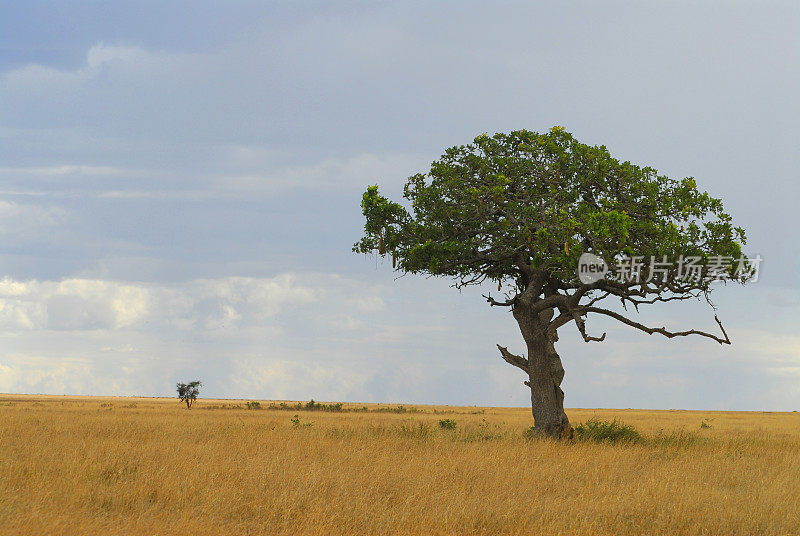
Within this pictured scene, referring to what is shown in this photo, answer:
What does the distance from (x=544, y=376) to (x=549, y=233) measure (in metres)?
5.71

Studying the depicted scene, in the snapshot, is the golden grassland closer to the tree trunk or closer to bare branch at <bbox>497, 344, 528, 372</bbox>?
the tree trunk

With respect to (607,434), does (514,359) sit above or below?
above

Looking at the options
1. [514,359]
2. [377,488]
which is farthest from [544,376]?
[377,488]

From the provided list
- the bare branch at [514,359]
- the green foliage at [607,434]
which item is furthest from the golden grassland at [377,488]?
the bare branch at [514,359]

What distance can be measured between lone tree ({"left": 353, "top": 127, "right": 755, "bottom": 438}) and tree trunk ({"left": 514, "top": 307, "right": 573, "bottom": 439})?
0.12 ft

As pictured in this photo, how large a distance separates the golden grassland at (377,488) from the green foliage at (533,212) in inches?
245

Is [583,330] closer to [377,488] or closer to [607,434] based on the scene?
[607,434]

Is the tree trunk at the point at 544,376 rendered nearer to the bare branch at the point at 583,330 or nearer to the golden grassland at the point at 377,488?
the bare branch at the point at 583,330

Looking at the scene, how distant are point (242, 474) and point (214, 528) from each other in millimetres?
3771

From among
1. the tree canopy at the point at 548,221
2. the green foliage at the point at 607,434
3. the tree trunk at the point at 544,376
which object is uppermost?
the tree canopy at the point at 548,221

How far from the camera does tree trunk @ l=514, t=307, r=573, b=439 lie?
76.0ft

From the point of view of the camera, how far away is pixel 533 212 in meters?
21.4

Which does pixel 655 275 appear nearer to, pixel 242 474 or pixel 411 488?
pixel 411 488

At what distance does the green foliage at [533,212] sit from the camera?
20.6 m
